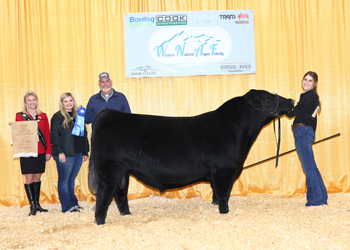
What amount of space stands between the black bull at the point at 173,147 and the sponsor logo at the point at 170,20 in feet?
6.11

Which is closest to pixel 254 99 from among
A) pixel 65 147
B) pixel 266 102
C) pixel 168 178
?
pixel 266 102

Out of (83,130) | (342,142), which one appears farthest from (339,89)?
(83,130)

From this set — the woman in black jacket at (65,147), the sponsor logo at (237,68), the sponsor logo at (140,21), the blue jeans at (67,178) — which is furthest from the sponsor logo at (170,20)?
the blue jeans at (67,178)

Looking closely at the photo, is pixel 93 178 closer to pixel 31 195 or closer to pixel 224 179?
pixel 31 195

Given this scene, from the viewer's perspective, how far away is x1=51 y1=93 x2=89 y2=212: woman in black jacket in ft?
12.7

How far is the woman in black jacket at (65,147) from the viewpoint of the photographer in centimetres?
388

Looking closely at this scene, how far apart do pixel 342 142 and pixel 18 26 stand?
530 cm

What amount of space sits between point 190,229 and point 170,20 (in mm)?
3103

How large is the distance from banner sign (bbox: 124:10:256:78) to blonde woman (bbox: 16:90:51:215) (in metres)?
1.39

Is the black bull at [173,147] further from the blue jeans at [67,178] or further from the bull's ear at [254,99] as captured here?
the blue jeans at [67,178]

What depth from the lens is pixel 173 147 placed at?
3119 mm

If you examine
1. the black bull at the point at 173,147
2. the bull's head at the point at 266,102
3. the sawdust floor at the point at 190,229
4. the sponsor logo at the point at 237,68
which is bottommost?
the sawdust floor at the point at 190,229

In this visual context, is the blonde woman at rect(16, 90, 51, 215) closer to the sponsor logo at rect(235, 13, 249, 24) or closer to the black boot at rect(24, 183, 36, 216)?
the black boot at rect(24, 183, 36, 216)

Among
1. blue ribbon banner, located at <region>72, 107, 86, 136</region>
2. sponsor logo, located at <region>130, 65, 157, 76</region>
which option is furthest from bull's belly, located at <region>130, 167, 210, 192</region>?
sponsor logo, located at <region>130, 65, 157, 76</region>
